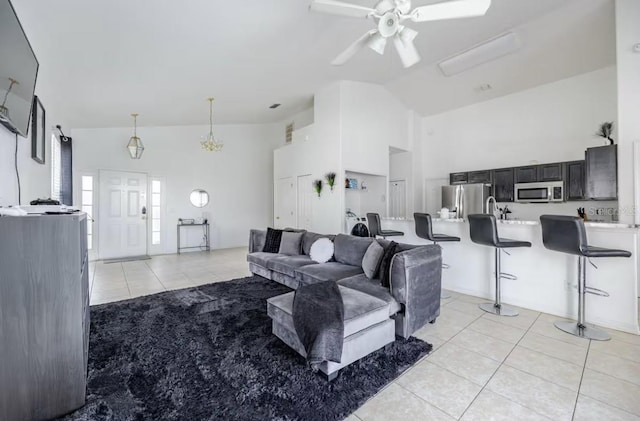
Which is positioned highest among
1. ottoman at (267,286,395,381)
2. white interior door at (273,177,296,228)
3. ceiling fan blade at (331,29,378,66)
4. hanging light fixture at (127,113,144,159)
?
ceiling fan blade at (331,29,378,66)

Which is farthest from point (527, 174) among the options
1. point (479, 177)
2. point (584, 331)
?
point (584, 331)

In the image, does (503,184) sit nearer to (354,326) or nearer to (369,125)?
(369,125)

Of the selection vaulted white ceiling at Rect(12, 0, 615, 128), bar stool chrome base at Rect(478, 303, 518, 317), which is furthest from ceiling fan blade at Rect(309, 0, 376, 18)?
bar stool chrome base at Rect(478, 303, 518, 317)

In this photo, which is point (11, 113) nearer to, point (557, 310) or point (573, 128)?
point (557, 310)

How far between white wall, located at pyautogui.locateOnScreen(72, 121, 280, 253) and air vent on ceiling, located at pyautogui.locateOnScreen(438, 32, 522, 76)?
16.8 ft

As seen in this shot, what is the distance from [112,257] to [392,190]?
7073 millimetres

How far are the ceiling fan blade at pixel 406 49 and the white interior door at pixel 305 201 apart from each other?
3.52 metres

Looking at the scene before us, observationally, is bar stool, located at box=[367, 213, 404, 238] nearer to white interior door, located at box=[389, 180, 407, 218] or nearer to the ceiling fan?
the ceiling fan

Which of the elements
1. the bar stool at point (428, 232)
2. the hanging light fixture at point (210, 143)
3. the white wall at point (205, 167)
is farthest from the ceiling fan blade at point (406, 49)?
the white wall at point (205, 167)

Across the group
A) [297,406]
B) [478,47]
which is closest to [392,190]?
[478,47]

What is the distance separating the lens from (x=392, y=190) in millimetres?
7328

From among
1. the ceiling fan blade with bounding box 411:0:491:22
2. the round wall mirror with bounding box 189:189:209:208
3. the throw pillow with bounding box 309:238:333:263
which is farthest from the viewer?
the round wall mirror with bounding box 189:189:209:208

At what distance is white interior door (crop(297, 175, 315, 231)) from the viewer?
622 centimetres

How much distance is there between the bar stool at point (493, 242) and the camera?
2998 millimetres
